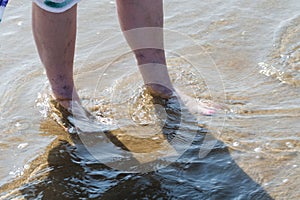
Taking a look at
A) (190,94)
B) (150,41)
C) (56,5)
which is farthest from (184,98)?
(56,5)

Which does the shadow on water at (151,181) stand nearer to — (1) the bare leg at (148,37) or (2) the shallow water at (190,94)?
(2) the shallow water at (190,94)

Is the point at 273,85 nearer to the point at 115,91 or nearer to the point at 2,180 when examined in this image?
the point at 115,91

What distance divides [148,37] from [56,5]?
1.73 feet

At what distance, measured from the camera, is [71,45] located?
2256 millimetres

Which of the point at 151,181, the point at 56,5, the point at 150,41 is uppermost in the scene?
the point at 56,5

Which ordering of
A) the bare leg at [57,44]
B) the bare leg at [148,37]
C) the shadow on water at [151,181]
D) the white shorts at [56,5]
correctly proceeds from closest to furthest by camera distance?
the shadow on water at [151,181]
the white shorts at [56,5]
the bare leg at [57,44]
the bare leg at [148,37]

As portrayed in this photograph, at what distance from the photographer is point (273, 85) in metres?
2.50

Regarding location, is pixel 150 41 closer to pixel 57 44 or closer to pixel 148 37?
pixel 148 37

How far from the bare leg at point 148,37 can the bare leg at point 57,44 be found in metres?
0.27

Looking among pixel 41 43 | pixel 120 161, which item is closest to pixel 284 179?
pixel 120 161

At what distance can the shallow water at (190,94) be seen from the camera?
6.42 ft

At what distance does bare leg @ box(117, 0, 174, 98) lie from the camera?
2.36m

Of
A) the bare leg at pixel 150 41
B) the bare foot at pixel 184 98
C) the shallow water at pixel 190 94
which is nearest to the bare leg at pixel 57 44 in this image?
the shallow water at pixel 190 94

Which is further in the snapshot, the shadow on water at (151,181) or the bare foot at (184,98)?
the bare foot at (184,98)
